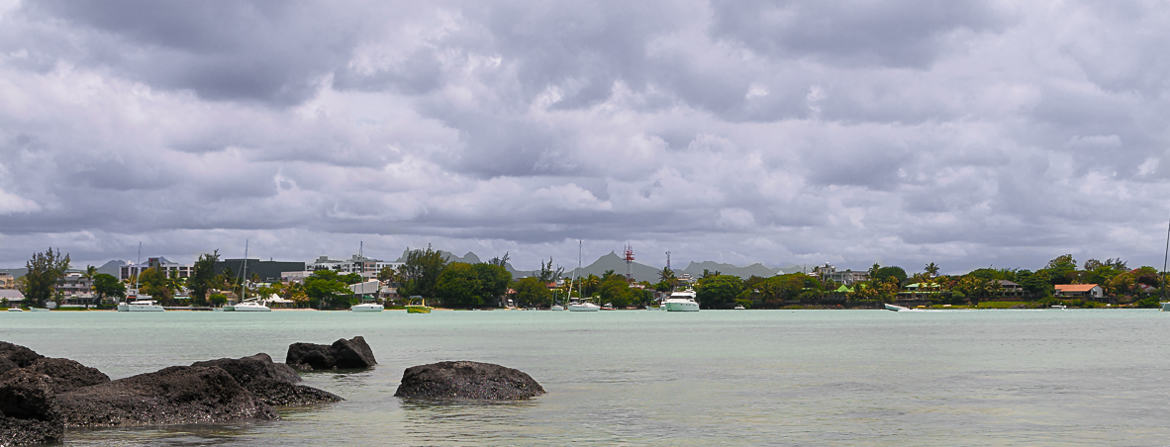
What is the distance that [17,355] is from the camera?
1180 inches

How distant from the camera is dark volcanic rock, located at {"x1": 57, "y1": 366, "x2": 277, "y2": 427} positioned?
67.8 feet

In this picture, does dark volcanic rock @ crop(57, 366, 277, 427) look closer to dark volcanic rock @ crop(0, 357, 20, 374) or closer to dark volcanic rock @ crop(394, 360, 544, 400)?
dark volcanic rock @ crop(394, 360, 544, 400)

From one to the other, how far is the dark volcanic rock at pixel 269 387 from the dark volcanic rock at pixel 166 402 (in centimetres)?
179

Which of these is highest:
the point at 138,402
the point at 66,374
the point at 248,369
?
the point at 248,369

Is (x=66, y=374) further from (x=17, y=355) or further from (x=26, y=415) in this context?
(x=26, y=415)

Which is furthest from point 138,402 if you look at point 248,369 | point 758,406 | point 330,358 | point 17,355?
point 330,358

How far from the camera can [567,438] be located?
20.1m

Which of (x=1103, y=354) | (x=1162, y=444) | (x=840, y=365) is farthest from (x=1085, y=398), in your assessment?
(x=1103, y=354)

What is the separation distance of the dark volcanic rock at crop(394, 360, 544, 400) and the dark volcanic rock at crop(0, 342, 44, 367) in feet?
37.0

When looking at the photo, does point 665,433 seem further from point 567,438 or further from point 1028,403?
point 1028,403

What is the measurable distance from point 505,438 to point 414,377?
782 centimetres

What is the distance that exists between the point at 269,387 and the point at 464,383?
469 centimetres

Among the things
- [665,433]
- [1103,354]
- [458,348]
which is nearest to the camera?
[665,433]

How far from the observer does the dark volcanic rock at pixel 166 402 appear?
67.8ft
